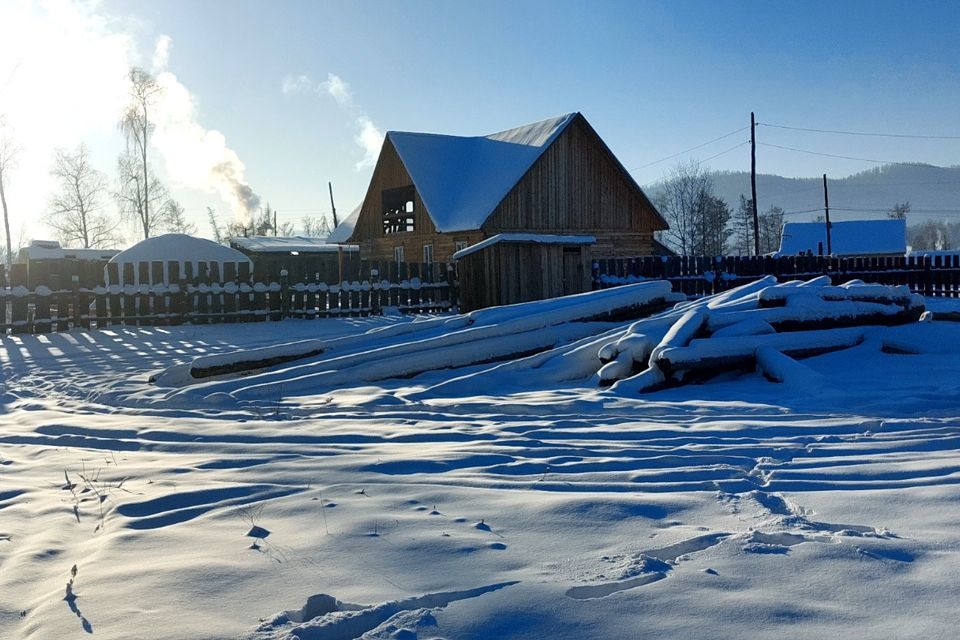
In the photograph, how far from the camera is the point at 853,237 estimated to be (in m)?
64.3

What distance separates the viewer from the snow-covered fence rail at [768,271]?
19.0 meters

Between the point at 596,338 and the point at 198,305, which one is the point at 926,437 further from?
the point at 198,305

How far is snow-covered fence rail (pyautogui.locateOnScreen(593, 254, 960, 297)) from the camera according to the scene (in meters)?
19.0

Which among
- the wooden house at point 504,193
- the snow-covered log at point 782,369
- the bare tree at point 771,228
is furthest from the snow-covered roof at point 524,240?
the bare tree at point 771,228

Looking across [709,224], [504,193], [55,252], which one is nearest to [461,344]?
[504,193]

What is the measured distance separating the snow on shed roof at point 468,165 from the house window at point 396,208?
141 cm

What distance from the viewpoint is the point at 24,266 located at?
1496 cm

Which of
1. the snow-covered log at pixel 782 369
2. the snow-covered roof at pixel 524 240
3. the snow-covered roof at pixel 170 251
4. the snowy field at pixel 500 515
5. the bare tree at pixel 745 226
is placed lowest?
the snowy field at pixel 500 515

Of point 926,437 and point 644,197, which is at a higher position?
point 644,197

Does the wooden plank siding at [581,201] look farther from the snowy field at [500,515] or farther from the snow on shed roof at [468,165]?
the snowy field at [500,515]

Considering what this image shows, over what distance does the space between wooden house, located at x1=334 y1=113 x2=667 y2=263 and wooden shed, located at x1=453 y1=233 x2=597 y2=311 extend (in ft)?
30.7

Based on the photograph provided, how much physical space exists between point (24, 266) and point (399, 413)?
12.5 m

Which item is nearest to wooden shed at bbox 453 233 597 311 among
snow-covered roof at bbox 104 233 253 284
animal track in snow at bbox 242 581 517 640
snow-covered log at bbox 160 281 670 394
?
snow-covered log at bbox 160 281 670 394

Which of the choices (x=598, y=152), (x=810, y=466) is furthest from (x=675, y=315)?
(x=598, y=152)
